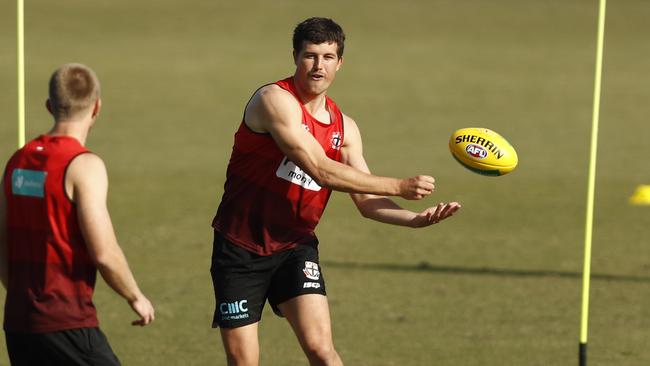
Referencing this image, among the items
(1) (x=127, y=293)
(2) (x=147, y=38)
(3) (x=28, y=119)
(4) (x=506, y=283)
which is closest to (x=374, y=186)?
(1) (x=127, y=293)

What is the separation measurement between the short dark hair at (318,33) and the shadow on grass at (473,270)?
5.86 m

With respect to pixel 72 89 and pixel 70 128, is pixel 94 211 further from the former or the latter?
pixel 72 89

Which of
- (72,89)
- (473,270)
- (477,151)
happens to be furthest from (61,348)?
(473,270)

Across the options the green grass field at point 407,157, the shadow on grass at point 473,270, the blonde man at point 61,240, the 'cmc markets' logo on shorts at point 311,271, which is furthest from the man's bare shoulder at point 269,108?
the shadow on grass at point 473,270

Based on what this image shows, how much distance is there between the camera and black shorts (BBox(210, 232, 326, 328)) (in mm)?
7430

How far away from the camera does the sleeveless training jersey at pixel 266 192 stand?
752cm

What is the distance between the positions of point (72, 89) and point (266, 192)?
1.89m

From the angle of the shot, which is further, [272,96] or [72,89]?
[272,96]

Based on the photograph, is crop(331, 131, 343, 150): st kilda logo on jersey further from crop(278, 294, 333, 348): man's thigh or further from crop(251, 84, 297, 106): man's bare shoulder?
crop(278, 294, 333, 348): man's thigh

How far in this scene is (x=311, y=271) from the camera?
7.63 metres

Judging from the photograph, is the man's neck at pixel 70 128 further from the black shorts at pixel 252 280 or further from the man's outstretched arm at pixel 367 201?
the man's outstretched arm at pixel 367 201

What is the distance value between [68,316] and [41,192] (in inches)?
24.4

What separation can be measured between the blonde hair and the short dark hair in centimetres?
Result: 174

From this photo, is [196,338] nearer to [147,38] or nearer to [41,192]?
[41,192]
